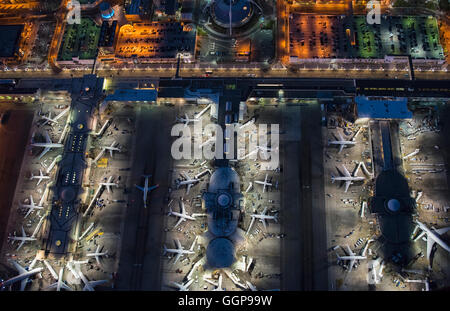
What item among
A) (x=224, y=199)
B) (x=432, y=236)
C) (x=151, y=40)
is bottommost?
(x=432, y=236)

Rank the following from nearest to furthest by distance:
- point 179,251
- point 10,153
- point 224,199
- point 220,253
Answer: point 220,253
point 224,199
point 179,251
point 10,153

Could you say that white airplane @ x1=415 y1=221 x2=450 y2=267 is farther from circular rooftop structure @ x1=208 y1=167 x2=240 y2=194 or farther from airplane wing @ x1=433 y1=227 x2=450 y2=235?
circular rooftop structure @ x1=208 y1=167 x2=240 y2=194

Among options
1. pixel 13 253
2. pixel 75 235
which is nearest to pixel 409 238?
pixel 75 235

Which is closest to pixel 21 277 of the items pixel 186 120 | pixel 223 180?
pixel 223 180

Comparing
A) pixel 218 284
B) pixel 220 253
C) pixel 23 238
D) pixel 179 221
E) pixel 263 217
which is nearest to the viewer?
pixel 220 253

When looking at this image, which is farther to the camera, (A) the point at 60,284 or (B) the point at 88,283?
(B) the point at 88,283

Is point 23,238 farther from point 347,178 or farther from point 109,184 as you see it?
point 347,178

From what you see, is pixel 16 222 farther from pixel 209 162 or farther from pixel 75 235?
pixel 209 162
